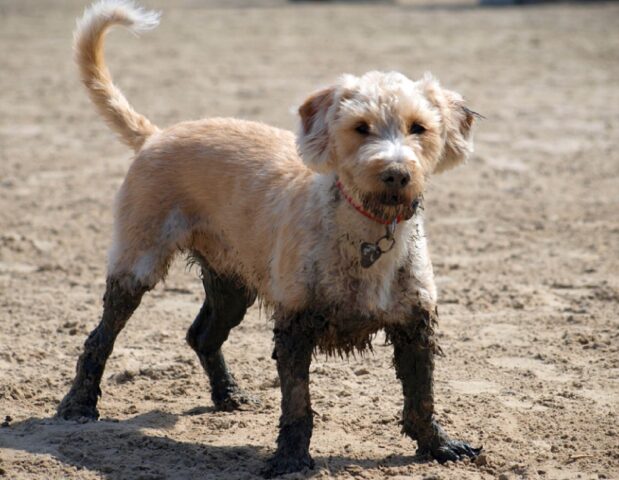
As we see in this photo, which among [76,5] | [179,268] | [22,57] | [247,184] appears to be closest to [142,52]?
[22,57]

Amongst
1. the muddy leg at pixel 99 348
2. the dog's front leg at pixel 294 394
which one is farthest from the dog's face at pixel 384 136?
the muddy leg at pixel 99 348

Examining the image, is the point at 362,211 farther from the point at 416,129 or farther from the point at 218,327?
the point at 218,327

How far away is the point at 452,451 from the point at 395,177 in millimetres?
1493

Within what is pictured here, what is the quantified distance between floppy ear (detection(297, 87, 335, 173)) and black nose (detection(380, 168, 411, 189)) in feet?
1.37

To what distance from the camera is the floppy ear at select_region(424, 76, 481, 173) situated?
5.32m

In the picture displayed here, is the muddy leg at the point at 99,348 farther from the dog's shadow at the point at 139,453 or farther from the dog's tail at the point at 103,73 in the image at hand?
the dog's tail at the point at 103,73

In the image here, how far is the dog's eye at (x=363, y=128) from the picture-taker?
5.05 metres

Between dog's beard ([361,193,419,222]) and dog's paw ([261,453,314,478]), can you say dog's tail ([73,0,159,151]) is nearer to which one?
dog's beard ([361,193,419,222])

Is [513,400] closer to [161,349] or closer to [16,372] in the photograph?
[161,349]

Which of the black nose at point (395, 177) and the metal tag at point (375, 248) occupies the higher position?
the black nose at point (395, 177)

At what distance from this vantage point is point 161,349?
285 inches

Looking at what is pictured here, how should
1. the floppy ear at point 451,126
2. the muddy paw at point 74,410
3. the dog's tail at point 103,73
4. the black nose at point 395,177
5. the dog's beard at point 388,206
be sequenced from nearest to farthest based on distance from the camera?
the black nose at point 395,177 → the dog's beard at point 388,206 → the floppy ear at point 451,126 → the muddy paw at point 74,410 → the dog's tail at point 103,73

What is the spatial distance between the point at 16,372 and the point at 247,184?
6.33 feet

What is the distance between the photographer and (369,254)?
5.20 meters
